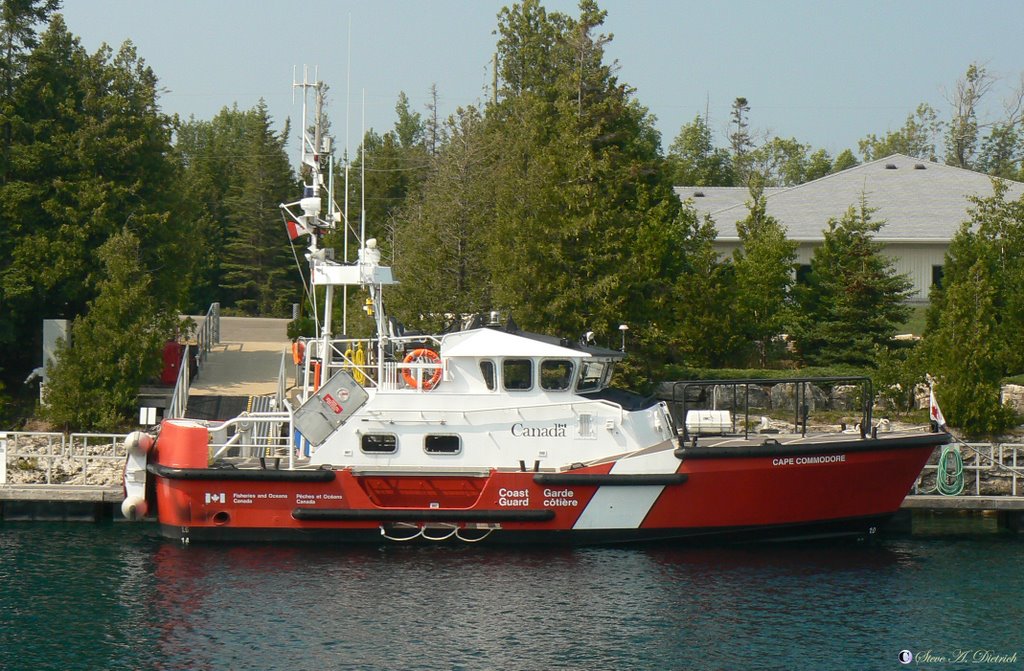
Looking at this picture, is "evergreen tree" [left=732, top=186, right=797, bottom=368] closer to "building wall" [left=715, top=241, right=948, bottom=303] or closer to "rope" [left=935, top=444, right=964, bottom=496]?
"building wall" [left=715, top=241, right=948, bottom=303]

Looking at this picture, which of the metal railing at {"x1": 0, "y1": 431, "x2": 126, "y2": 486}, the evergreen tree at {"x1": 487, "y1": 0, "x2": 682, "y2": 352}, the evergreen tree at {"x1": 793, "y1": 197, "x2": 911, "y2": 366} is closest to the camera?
the metal railing at {"x1": 0, "y1": 431, "x2": 126, "y2": 486}

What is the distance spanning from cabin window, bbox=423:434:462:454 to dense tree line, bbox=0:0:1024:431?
697 cm

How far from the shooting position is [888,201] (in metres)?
36.4

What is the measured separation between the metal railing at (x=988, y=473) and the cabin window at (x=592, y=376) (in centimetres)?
630

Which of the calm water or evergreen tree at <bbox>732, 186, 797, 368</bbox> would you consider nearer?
the calm water

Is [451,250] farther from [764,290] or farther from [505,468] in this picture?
[505,468]

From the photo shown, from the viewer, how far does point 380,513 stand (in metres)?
17.0

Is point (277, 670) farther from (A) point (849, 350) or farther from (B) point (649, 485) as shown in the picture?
(A) point (849, 350)

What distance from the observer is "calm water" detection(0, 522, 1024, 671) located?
13.1m

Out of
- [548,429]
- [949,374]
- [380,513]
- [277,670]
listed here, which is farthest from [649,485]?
[949,374]

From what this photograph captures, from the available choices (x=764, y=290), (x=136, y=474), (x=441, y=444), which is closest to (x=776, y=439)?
(x=441, y=444)

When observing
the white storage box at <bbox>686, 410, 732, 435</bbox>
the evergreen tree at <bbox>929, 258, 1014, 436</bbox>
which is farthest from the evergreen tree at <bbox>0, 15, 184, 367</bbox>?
the evergreen tree at <bbox>929, 258, 1014, 436</bbox>

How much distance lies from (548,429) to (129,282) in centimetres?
1161
